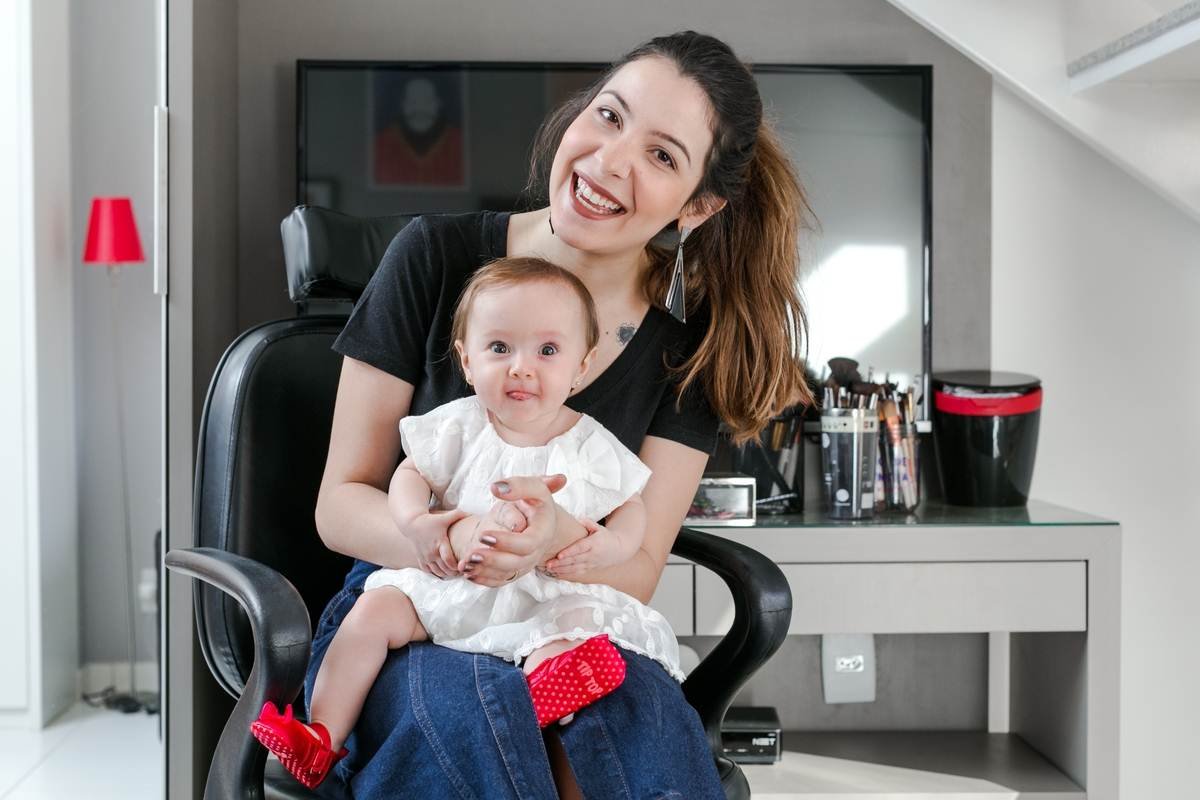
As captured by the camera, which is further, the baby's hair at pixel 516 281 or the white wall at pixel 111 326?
the white wall at pixel 111 326

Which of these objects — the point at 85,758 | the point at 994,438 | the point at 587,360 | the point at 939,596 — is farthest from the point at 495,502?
the point at 85,758

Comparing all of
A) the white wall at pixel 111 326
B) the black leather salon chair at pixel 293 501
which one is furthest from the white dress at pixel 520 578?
the white wall at pixel 111 326

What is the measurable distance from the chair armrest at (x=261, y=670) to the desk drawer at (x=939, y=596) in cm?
127

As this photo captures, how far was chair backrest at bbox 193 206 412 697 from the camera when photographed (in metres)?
1.57

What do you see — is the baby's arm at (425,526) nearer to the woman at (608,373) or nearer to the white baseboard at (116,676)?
the woman at (608,373)

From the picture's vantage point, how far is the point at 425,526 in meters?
1.23

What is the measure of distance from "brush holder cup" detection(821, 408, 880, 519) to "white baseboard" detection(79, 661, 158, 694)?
5.77 feet

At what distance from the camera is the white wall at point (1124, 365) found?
277 cm

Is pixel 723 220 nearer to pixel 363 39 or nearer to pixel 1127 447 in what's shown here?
pixel 363 39

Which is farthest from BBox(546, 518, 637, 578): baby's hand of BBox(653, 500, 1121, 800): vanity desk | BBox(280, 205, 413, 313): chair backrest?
BBox(653, 500, 1121, 800): vanity desk

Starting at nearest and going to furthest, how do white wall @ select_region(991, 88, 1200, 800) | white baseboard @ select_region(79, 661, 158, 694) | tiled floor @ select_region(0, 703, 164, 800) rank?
tiled floor @ select_region(0, 703, 164, 800)
white wall @ select_region(991, 88, 1200, 800)
white baseboard @ select_region(79, 661, 158, 694)

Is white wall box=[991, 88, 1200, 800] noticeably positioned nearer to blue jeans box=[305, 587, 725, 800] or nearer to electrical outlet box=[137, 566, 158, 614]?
blue jeans box=[305, 587, 725, 800]

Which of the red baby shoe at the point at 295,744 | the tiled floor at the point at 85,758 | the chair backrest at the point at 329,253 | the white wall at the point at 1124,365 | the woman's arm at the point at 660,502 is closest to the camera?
the red baby shoe at the point at 295,744

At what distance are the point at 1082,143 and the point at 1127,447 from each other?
2.29 feet
